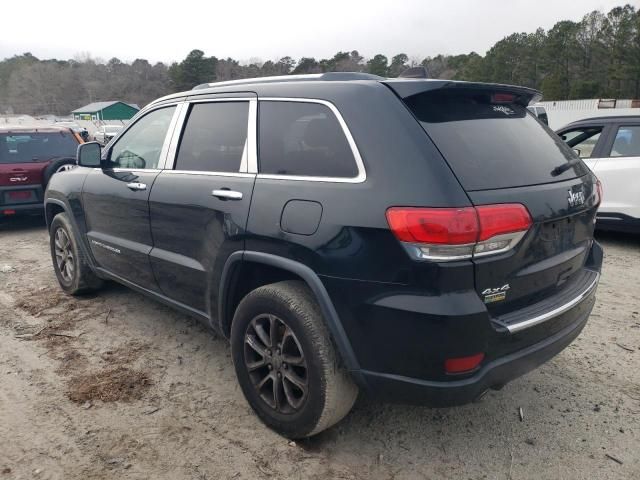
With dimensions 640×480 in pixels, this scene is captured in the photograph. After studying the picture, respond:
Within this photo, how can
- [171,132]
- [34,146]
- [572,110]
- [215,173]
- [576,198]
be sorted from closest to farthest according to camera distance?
1. [576,198]
2. [215,173]
3. [171,132]
4. [34,146]
5. [572,110]

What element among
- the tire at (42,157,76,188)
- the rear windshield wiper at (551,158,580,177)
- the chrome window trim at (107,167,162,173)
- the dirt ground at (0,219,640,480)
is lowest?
the dirt ground at (0,219,640,480)

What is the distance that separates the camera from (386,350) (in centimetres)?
222

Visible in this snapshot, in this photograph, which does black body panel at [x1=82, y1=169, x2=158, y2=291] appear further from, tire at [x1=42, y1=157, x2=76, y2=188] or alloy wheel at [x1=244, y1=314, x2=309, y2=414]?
tire at [x1=42, y1=157, x2=76, y2=188]

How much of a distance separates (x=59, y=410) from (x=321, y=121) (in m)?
2.30

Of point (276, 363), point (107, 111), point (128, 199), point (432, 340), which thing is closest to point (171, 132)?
point (128, 199)

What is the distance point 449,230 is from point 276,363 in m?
1.20

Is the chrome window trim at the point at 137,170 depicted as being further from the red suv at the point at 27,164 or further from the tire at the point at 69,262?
the red suv at the point at 27,164

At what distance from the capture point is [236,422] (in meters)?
2.91

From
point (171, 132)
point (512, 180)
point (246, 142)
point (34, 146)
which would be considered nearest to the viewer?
point (512, 180)

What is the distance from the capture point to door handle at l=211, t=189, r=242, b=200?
280 cm

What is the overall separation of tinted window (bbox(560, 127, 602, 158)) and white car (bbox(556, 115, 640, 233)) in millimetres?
19

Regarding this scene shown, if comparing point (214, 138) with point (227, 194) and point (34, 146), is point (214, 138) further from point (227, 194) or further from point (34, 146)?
point (34, 146)

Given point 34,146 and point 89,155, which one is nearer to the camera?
point 89,155

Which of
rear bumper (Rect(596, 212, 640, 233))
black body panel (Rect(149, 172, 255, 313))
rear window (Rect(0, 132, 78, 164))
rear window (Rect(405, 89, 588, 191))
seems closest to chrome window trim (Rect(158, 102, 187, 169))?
black body panel (Rect(149, 172, 255, 313))
